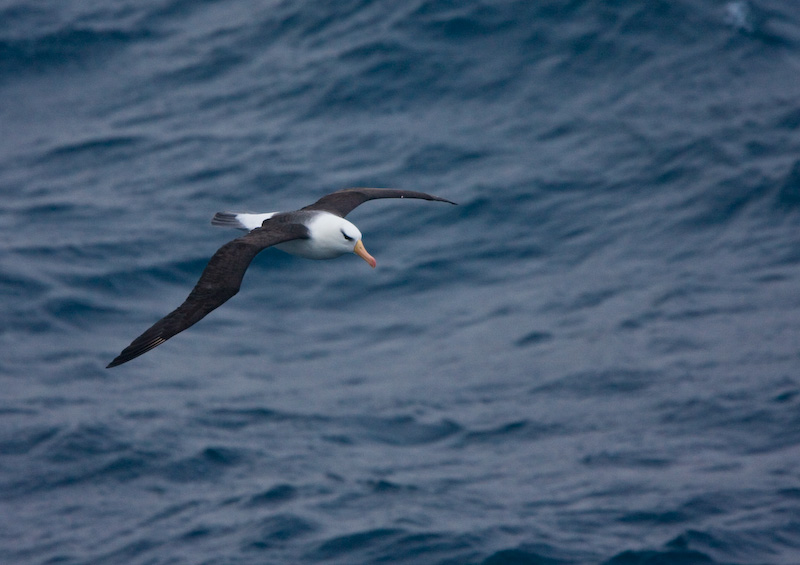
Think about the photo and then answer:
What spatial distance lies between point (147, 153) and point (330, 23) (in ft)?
16.0

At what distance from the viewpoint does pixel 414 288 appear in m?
19.8

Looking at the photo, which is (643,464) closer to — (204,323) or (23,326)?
(204,323)

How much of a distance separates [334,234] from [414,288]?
833 cm

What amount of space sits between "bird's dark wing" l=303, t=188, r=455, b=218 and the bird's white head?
0.75 meters

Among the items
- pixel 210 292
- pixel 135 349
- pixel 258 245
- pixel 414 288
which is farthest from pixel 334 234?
pixel 414 288

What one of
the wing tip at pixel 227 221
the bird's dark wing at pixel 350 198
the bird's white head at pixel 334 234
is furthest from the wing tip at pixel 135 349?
the bird's dark wing at pixel 350 198

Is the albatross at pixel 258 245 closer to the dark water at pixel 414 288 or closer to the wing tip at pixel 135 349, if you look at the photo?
the wing tip at pixel 135 349

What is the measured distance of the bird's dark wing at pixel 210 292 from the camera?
384 inches

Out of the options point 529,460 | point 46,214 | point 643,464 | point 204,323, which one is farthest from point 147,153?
point 643,464

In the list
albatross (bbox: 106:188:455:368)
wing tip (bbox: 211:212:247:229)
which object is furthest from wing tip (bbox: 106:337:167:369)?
wing tip (bbox: 211:212:247:229)

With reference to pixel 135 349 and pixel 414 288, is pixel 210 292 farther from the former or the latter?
pixel 414 288

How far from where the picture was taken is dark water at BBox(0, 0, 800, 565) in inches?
640

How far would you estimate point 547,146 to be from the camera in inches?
854

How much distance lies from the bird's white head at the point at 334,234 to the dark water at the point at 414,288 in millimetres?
5337
